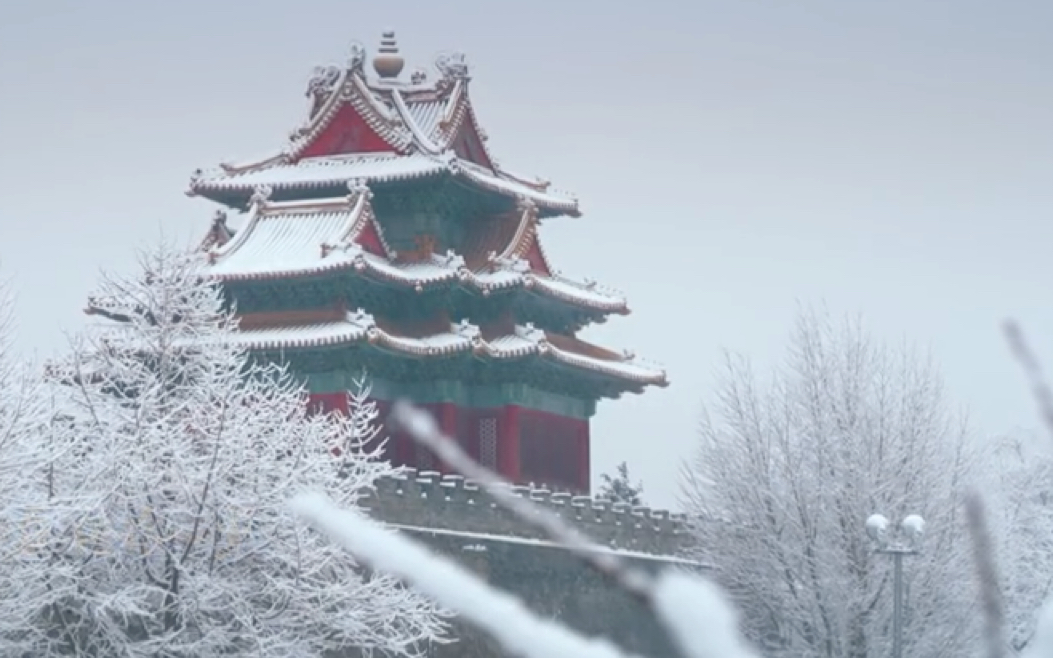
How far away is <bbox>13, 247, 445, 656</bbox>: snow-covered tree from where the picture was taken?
1880cm

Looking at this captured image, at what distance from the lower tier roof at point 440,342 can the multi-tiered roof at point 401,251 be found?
0.11 feet

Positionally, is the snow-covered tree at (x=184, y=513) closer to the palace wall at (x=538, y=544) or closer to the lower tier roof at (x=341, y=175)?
the palace wall at (x=538, y=544)

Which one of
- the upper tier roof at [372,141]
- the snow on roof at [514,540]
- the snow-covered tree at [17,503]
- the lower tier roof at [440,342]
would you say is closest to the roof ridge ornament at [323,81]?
the upper tier roof at [372,141]

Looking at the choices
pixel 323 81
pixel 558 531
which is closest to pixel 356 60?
pixel 323 81

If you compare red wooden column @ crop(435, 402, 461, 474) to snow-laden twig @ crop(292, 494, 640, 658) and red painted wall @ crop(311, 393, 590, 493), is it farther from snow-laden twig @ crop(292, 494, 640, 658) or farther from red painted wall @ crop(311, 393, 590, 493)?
snow-laden twig @ crop(292, 494, 640, 658)

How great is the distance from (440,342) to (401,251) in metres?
2.27

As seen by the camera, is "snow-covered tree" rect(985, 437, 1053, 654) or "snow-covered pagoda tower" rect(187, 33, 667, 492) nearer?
"snow-covered tree" rect(985, 437, 1053, 654)

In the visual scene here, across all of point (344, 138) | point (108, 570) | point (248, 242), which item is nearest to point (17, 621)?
point (108, 570)

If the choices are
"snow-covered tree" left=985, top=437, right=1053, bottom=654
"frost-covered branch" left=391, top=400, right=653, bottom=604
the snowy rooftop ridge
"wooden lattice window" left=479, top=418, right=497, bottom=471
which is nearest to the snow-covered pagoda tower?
"wooden lattice window" left=479, top=418, right=497, bottom=471

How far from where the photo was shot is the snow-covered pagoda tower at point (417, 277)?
29703mm

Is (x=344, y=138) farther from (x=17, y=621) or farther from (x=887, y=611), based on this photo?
(x=17, y=621)

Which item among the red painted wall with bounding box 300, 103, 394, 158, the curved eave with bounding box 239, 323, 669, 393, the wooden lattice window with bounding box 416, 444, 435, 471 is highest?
the red painted wall with bounding box 300, 103, 394, 158

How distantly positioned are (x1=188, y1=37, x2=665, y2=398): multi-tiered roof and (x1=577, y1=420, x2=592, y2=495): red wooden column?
2.74ft

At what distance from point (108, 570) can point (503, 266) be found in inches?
541
